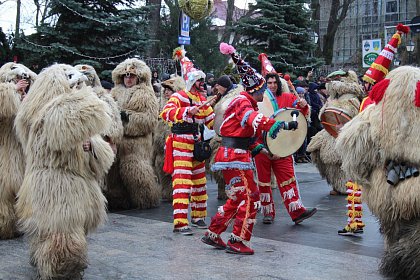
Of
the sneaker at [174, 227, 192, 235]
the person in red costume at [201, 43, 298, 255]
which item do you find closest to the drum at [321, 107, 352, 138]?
the person in red costume at [201, 43, 298, 255]

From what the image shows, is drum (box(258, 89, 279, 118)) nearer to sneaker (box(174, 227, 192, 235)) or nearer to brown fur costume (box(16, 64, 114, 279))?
sneaker (box(174, 227, 192, 235))

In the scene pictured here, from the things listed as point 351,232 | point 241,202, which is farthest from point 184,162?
point 351,232

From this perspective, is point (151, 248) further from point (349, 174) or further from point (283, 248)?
point (349, 174)

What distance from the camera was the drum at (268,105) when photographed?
28.4 ft

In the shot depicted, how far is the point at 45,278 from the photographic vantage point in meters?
5.47

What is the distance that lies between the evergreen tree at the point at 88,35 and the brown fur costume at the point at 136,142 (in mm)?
4482

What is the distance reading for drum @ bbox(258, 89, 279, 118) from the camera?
8664mm

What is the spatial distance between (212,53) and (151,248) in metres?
17.4

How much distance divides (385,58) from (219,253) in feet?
8.97

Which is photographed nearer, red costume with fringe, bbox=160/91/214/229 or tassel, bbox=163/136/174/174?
red costume with fringe, bbox=160/91/214/229

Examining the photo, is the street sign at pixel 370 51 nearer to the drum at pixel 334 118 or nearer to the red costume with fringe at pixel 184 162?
the red costume with fringe at pixel 184 162

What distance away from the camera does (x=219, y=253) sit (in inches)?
273

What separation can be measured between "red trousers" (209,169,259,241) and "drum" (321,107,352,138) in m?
1.33

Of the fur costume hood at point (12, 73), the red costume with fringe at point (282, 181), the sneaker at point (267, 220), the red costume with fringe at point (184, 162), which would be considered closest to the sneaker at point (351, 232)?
the red costume with fringe at point (282, 181)
